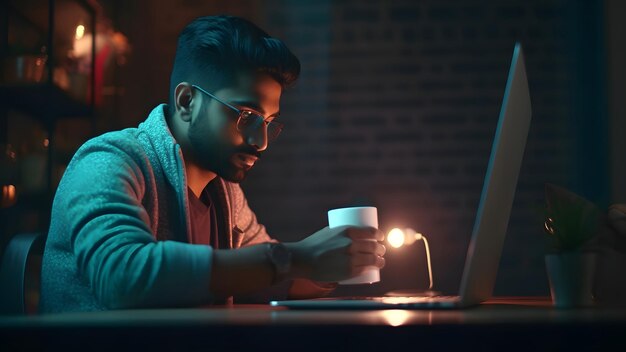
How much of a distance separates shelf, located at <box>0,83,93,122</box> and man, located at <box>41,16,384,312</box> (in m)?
1.30

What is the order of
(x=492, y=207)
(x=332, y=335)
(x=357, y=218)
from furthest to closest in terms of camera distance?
(x=357, y=218) → (x=492, y=207) → (x=332, y=335)

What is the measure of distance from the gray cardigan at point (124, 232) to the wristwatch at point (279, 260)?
0.38 feet

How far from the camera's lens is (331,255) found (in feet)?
4.20

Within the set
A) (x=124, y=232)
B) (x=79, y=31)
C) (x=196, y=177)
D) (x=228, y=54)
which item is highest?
(x=79, y=31)

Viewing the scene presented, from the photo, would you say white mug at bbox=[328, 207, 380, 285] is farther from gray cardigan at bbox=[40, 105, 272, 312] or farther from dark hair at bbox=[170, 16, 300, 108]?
dark hair at bbox=[170, 16, 300, 108]

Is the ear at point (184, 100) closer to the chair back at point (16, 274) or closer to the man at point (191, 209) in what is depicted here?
the man at point (191, 209)

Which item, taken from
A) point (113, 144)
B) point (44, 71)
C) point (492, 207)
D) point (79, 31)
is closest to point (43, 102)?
point (44, 71)

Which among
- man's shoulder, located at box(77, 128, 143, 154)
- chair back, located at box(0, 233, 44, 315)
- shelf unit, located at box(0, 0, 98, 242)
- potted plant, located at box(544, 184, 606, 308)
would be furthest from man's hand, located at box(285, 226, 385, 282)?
shelf unit, located at box(0, 0, 98, 242)

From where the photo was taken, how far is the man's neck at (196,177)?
1.92 metres

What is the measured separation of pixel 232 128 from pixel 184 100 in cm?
17

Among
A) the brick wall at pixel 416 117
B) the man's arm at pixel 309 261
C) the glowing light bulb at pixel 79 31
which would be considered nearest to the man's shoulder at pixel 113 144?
the man's arm at pixel 309 261

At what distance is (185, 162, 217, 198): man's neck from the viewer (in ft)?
6.29

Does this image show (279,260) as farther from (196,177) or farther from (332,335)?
(196,177)

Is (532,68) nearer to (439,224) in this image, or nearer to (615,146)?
(615,146)
